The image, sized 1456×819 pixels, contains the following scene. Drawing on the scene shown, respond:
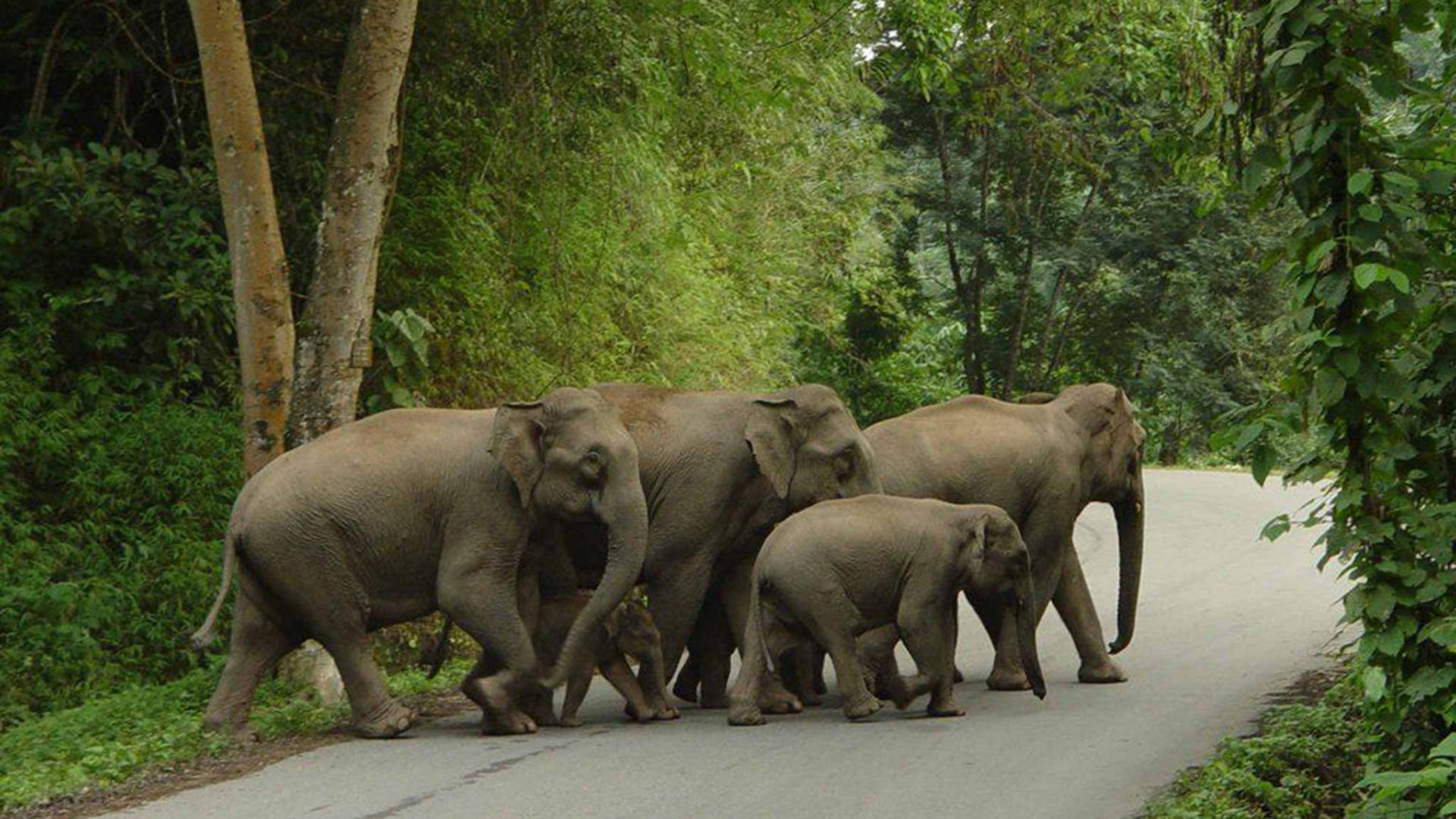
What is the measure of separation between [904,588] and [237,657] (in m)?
3.61

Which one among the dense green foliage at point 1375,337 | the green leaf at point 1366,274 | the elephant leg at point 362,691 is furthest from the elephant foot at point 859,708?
the green leaf at point 1366,274

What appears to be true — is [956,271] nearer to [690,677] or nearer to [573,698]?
[690,677]

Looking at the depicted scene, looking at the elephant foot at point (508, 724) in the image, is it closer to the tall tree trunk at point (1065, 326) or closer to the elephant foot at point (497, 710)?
the elephant foot at point (497, 710)

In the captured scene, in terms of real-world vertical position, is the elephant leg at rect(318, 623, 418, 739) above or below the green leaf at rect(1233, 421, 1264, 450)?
below

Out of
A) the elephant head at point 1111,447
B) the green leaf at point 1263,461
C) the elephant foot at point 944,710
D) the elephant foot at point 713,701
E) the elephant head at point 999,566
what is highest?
the green leaf at point 1263,461

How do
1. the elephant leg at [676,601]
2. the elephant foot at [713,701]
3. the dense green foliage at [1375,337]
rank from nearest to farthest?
the dense green foliage at [1375,337] → the elephant leg at [676,601] → the elephant foot at [713,701]

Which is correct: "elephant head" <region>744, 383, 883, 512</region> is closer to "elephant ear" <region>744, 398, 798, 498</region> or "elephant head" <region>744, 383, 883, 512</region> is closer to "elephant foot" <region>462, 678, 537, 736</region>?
"elephant ear" <region>744, 398, 798, 498</region>

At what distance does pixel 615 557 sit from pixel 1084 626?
349cm

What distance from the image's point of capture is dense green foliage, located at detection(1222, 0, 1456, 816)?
7.63 m

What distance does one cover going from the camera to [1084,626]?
12500 millimetres

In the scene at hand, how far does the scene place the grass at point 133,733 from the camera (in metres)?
8.99

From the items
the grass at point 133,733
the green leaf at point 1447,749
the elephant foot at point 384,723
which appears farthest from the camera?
the elephant foot at point 384,723

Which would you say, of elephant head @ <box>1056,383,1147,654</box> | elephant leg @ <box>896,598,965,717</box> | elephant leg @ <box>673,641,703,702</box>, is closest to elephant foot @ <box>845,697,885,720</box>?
elephant leg @ <box>896,598,965,717</box>

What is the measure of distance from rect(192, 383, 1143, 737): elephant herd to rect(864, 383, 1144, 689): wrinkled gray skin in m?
0.51
